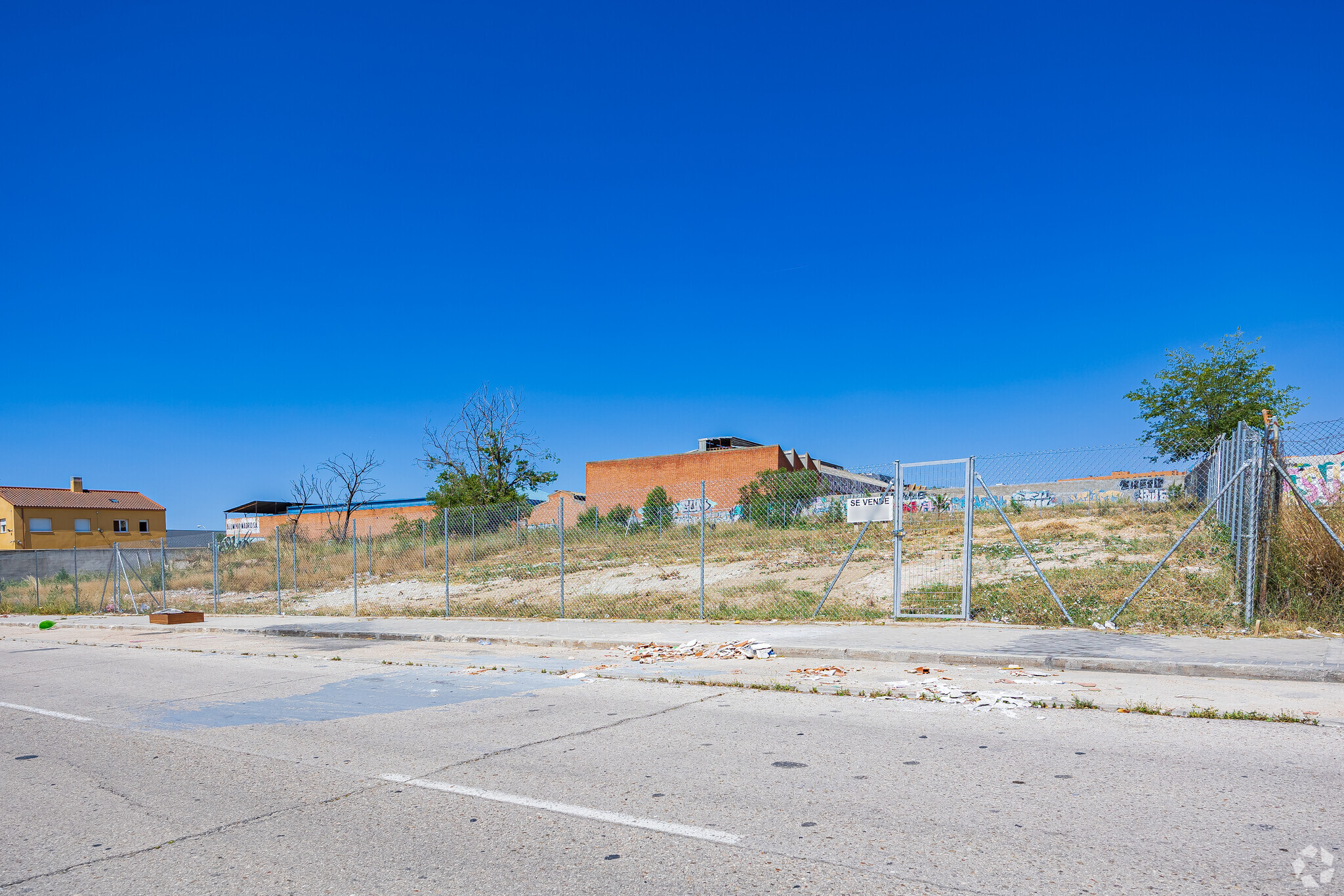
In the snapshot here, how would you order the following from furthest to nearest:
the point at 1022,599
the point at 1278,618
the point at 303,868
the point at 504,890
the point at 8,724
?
the point at 1022,599, the point at 1278,618, the point at 8,724, the point at 303,868, the point at 504,890

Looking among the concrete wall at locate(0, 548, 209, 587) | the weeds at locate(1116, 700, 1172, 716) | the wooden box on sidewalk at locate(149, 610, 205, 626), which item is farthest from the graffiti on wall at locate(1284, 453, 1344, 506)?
the concrete wall at locate(0, 548, 209, 587)

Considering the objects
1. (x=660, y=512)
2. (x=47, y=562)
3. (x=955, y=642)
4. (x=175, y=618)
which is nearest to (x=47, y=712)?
(x=955, y=642)

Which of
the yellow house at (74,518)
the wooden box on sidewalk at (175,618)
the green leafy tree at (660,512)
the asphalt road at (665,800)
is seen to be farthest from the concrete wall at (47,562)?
the asphalt road at (665,800)

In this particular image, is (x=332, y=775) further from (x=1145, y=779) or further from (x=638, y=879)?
(x=1145, y=779)

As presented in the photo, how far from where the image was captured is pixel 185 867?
4086mm

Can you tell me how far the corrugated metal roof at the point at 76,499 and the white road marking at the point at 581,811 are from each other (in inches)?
2698

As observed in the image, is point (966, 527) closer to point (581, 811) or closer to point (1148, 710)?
point (1148, 710)

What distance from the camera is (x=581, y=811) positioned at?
185 inches

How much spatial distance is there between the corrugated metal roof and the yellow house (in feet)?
0.13

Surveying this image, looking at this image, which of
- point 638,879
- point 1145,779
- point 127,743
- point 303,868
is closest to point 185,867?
point 303,868

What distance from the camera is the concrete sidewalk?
8.80 m

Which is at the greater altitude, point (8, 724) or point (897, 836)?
point (897, 836)

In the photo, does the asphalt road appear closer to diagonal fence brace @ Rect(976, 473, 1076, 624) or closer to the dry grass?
diagonal fence brace @ Rect(976, 473, 1076, 624)

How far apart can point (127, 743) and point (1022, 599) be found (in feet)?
37.9
